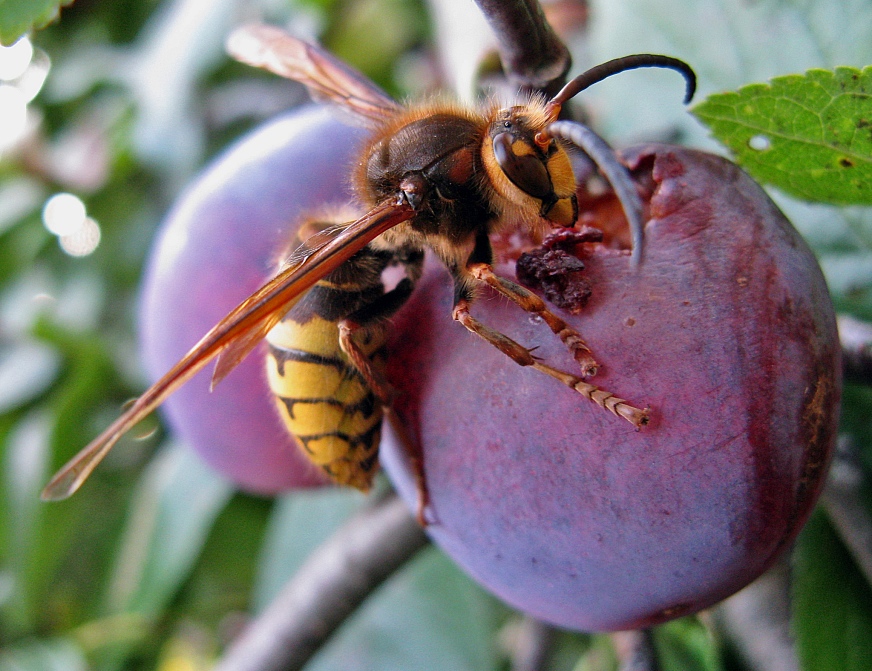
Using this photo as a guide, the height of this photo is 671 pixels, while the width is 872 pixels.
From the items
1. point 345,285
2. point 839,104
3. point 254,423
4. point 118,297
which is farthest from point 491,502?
point 118,297

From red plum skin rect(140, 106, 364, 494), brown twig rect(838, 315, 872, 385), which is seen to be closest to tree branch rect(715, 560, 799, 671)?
brown twig rect(838, 315, 872, 385)

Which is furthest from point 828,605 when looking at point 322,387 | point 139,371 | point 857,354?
point 139,371

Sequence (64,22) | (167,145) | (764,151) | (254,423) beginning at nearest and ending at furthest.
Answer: (764,151)
(254,423)
(167,145)
(64,22)

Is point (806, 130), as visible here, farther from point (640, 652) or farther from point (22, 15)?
point (22, 15)

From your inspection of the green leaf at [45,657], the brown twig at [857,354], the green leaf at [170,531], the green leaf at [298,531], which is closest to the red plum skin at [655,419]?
the brown twig at [857,354]

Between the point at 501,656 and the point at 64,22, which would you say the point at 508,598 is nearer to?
the point at 501,656

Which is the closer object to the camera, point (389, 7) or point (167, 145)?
point (167, 145)
